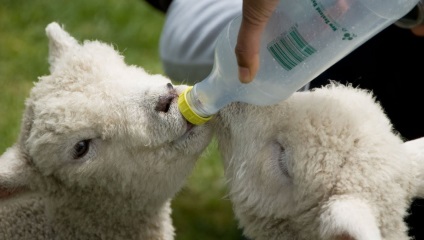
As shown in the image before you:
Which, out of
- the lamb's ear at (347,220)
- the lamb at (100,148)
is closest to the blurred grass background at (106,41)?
the lamb at (100,148)

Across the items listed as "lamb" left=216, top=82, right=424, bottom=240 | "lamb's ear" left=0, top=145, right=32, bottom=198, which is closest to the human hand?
"lamb" left=216, top=82, right=424, bottom=240

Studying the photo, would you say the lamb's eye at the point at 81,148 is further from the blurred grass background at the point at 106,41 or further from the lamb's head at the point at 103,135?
the blurred grass background at the point at 106,41

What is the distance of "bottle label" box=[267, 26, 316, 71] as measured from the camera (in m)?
2.18

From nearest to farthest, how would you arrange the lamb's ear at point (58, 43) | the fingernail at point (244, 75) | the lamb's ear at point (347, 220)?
1. the lamb's ear at point (347, 220)
2. the fingernail at point (244, 75)
3. the lamb's ear at point (58, 43)

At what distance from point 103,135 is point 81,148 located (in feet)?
0.38

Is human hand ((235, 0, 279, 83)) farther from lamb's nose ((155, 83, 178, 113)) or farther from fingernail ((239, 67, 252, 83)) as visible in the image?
lamb's nose ((155, 83, 178, 113))

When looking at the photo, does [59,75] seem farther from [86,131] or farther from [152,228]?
[152,228]

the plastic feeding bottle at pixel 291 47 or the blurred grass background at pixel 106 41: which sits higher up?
the plastic feeding bottle at pixel 291 47

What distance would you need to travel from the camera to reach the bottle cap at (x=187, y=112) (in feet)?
7.91

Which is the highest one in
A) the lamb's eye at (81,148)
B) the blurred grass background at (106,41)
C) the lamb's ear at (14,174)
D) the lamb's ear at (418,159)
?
the lamb's ear at (418,159)

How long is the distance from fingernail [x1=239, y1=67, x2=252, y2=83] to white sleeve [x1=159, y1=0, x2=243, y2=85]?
1429 mm

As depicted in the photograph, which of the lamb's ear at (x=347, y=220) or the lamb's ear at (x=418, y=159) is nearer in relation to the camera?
the lamb's ear at (x=347, y=220)

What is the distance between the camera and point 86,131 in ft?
8.29

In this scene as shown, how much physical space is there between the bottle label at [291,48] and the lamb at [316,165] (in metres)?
0.19
